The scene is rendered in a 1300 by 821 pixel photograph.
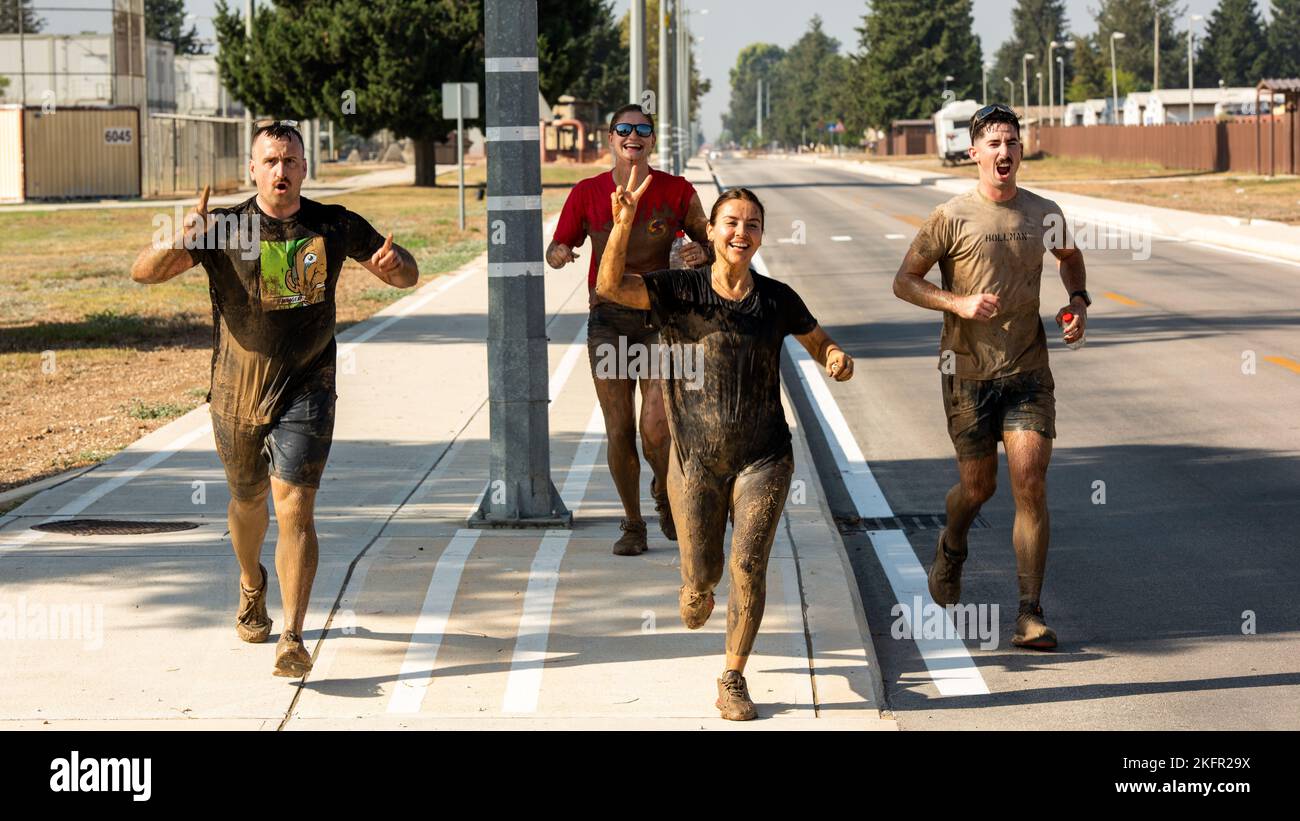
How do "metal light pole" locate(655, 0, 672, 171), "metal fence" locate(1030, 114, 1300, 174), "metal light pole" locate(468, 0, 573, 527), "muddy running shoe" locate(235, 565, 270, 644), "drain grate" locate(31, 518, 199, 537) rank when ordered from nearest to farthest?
1. "muddy running shoe" locate(235, 565, 270, 644)
2. "drain grate" locate(31, 518, 199, 537)
3. "metal light pole" locate(468, 0, 573, 527)
4. "metal light pole" locate(655, 0, 672, 171)
5. "metal fence" locate(1030, 114, 1300, 174)

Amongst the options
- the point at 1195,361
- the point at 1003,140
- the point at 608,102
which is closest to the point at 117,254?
the point at 1195,361

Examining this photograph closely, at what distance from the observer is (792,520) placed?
8.95 meters

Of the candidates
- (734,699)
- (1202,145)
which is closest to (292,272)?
(734,699)

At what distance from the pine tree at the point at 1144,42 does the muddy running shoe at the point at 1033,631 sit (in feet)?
578

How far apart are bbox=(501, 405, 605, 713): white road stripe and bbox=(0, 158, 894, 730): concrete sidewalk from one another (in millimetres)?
14

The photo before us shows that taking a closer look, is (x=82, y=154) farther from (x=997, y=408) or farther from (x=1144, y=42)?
(x=1144, y=42)

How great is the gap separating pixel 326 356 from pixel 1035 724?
2.90 metres

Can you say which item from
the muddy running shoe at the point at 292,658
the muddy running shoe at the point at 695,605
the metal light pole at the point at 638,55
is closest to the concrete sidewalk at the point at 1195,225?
the metal light pole at the point at 638,55

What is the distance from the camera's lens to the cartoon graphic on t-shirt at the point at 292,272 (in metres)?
6.44

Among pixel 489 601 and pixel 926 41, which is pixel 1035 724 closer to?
pixel 489 601

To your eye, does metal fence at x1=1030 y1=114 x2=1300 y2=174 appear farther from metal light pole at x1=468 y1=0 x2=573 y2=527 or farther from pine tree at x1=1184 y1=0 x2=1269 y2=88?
pine tree at x1=1184 y1=0 x2=1269 y2=88

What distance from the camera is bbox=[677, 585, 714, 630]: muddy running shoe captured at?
6.22 meters

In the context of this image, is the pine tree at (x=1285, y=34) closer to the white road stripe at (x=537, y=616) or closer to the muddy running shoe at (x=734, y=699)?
the white road stripe at (x=537, y=616)

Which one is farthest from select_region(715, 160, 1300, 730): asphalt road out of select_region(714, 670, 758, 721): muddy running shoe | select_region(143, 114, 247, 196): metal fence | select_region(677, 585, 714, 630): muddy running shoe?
select_region(143, 114, 247, 196): metal fence
